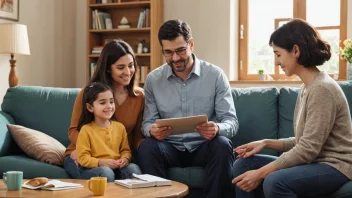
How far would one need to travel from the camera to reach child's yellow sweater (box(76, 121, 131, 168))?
8.66 ft

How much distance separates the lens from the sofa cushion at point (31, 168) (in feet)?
9.12

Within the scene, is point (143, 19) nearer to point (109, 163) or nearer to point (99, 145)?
point (99, 145)

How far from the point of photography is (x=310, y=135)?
207 centimetres

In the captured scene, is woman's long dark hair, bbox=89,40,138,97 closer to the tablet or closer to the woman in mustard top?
the woman in mustard top

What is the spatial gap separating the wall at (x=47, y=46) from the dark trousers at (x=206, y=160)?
112 inches

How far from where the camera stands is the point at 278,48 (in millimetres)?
2234

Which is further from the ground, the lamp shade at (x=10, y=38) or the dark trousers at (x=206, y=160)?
the lamp shade at (x=10, y=38)

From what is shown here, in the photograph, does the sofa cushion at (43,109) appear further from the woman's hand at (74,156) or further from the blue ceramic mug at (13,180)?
the blue ceramic mug at (13,180)

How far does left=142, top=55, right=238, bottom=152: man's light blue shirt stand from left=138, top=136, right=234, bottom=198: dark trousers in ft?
0.36

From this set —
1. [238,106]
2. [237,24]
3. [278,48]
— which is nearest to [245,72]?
[237,24]

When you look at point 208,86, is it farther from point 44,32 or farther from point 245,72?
point 44,32

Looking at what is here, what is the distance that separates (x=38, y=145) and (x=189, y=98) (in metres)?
0.89

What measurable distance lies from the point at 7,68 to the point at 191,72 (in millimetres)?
2785

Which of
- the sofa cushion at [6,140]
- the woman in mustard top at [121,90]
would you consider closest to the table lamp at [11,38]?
the sofa cushion at [6,140]
